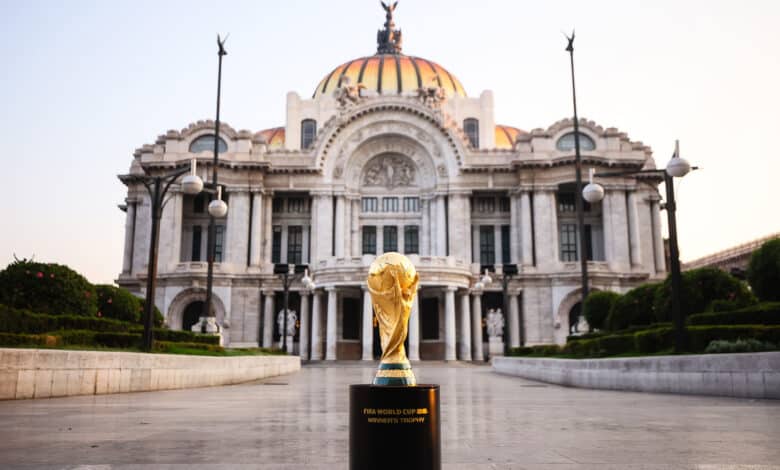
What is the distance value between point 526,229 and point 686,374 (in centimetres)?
3835

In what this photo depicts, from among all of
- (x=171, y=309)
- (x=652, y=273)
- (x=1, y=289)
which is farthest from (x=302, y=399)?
(x=652, y=273)

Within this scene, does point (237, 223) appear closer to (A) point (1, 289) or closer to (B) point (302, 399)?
(A) point (1, 289)

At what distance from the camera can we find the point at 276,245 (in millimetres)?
57062

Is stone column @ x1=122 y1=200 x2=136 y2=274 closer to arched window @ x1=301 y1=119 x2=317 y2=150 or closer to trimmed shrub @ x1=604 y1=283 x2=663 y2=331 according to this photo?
arched window @ x1=301 y1=119 x2=317 y2=150

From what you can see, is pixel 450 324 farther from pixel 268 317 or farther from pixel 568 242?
pixel 268 317

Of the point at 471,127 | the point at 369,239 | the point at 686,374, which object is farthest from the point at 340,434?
the point at 471,127

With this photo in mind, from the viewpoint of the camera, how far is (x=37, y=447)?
7.19 m

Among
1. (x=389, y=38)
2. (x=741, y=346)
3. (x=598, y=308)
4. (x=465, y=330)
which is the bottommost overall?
(x=741, y=346)

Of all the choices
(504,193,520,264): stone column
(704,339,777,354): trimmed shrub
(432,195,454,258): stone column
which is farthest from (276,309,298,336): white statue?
(704,339,777,354): trimmed shrub

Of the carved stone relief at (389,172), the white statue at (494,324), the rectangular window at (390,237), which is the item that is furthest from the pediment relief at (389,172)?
the white statue at (494,324)

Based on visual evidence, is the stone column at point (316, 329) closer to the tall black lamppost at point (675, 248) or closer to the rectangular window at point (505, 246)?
the rectangular window at point (505, 246)

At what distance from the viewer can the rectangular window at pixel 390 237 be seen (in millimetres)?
56688

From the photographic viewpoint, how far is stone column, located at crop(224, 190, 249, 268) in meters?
53.4

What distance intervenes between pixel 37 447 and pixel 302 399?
26.8 ft
